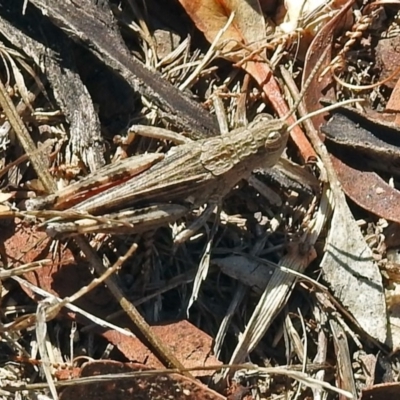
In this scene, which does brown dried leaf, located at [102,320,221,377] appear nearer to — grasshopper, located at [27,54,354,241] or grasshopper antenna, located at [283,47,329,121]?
grasshopper, located at [27,54,354,241]

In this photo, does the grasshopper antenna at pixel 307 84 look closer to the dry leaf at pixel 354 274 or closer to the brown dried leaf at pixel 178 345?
the dry leaf at pixel 354 274

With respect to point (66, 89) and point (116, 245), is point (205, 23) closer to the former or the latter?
point (66, 89)

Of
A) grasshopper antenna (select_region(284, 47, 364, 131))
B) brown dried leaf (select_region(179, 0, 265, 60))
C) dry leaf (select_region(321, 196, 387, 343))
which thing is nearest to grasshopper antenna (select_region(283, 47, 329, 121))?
grasshopper antenna (select_region(284, 47, 364, 131))

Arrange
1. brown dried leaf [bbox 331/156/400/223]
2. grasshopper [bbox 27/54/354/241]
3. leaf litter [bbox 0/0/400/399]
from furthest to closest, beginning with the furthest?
brown dried leaf [bbox 331/156/400/223], leaf litter [bbox 0/0/400/399], grasshopper [bbox 27/54/354/241]

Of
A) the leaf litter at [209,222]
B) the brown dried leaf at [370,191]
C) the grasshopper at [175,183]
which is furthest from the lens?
the brown dried leaf at [370,191]

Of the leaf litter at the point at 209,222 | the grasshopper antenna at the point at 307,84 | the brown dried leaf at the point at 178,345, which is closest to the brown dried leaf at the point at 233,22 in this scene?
the leaf litter at the point at 209,222

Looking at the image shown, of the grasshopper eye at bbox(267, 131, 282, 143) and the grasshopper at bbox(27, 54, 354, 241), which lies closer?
the grasshopper at bbox(27, 54, 354, 241)

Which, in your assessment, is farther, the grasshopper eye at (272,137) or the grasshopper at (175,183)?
the grasshopper eye at (272,137)

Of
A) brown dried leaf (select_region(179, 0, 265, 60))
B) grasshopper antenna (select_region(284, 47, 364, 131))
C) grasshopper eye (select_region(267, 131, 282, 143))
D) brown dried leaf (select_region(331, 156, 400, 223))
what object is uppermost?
brown dried leaf (select_region(179, 0, 265, 60))
